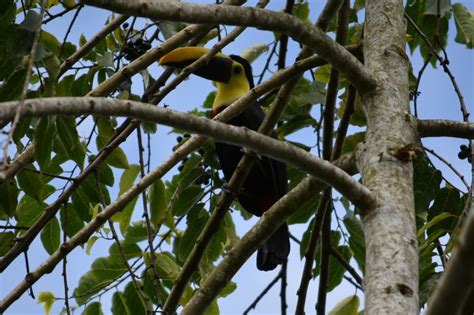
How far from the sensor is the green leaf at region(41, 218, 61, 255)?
3.16 m

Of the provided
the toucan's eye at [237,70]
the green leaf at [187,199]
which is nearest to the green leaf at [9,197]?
the green leaf at [187,199]

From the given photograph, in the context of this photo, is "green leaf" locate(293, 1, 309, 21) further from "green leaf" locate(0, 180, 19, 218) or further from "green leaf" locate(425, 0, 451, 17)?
"green leaf" locate(0, 180, 19, 218)

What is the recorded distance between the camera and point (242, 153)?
4.70m

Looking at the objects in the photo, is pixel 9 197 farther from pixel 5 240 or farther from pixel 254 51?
pixel 254 51

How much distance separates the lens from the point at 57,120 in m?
2.41

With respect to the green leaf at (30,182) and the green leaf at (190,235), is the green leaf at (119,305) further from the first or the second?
the green leaf at (30,182)

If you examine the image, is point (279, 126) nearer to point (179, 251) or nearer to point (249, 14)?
point (179, 251)

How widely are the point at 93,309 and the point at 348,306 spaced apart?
96 cm

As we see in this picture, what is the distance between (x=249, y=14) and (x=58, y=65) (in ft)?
2.00

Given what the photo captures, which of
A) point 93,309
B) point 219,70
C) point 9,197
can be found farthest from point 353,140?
point 219,70

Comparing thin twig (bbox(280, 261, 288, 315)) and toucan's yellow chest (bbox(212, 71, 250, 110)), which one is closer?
thin twig (bbox(280, 261, 288, 315))

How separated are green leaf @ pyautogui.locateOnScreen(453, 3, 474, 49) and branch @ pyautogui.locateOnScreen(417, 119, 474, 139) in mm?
811

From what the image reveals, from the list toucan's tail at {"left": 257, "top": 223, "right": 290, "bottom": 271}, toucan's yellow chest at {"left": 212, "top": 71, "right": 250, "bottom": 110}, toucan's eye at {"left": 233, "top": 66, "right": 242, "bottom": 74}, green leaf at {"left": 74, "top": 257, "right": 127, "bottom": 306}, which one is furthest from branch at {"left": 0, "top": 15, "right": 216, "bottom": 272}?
toucan's eye at {"left": 233, "top": 66, "right": 242, "bottom": 74}

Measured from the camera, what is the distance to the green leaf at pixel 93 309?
3.11 metres
